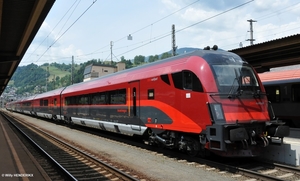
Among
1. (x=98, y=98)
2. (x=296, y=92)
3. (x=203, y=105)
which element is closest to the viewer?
(x=203, y=105)

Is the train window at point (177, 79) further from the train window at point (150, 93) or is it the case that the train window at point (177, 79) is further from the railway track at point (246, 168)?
the railway track at point (246, 168)

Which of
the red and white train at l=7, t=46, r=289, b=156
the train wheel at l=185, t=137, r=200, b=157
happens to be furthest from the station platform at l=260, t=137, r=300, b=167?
the train wheel at l=185, t=137, r=200, b=157

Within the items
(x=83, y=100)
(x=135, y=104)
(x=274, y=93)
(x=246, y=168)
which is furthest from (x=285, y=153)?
(x=83, y=100)

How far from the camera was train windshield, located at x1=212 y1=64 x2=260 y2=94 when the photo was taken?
864cm

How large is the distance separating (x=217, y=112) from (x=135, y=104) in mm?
4712

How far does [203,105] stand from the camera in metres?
8.53

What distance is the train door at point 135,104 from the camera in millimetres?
12048

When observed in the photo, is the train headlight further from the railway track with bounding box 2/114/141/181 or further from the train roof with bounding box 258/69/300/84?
the train roof with bounding box 258/69/300/84

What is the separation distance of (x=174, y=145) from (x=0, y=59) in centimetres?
1993

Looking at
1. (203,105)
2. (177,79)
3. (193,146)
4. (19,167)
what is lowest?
(19,167)

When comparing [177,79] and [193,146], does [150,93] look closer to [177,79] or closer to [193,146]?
[177,79]

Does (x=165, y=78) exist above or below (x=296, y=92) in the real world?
above

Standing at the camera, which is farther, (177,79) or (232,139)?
(177,79)

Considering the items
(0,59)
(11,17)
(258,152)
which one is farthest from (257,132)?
(0,59)
